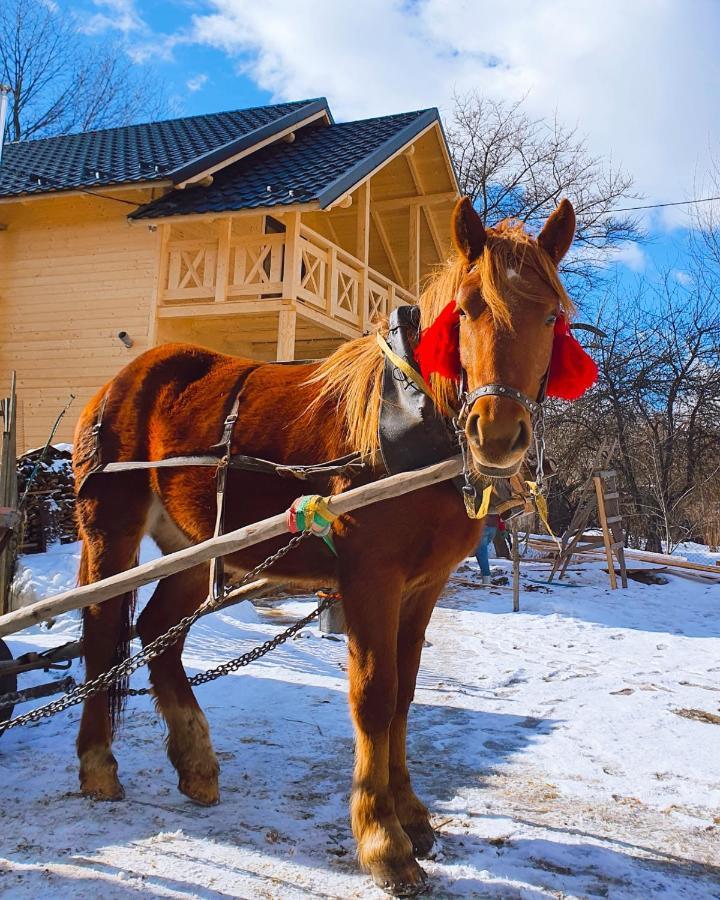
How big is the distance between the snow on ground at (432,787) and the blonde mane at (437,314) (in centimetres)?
159

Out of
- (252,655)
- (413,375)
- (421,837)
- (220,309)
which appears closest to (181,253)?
(220,309)

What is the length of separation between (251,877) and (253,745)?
4.53 feet

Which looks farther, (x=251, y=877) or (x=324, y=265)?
(x=324, y=265)

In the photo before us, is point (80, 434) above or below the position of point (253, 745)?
above

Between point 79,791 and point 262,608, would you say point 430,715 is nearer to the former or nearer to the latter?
point 79,791

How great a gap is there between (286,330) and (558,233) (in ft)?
29.5

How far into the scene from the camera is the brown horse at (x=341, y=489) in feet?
7.51

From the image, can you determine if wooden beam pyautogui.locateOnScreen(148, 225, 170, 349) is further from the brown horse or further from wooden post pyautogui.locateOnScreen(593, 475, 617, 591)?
the brown horse

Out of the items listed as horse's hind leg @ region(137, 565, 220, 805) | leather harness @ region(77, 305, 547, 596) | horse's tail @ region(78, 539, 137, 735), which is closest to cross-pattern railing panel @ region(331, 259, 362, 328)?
horse's hind leg @ region(137, 565, 220, 805)

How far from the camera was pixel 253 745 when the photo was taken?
3.78 metres

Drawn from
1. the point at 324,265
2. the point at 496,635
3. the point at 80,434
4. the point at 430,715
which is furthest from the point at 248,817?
the point at 324,265

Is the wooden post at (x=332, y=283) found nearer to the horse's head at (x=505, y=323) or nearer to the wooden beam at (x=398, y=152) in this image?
the wooden beam at (x=398, y=152)

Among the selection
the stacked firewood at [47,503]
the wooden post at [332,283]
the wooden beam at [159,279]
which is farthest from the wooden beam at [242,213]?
the stacked firewood at [47,503]

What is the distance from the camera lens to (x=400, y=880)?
232 cm
